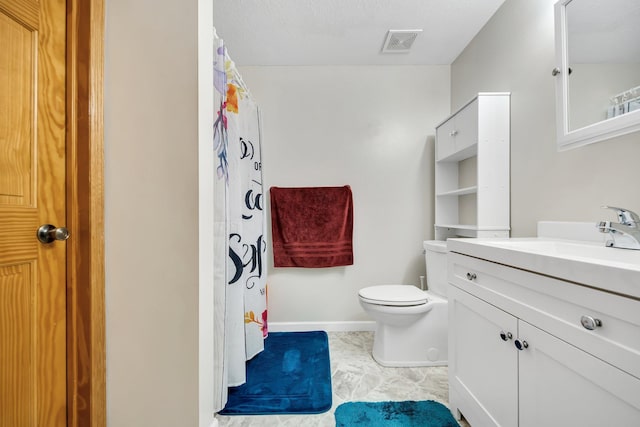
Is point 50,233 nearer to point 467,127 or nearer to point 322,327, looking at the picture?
point 322,327

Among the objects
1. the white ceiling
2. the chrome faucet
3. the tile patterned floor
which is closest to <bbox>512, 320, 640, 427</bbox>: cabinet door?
the chrome faucet

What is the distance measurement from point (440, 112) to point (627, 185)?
1503 mm

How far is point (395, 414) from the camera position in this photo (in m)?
1.31

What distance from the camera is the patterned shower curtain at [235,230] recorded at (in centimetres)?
127

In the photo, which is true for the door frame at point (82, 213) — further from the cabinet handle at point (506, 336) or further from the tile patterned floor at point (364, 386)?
the cabinet handle at point (506, 336)

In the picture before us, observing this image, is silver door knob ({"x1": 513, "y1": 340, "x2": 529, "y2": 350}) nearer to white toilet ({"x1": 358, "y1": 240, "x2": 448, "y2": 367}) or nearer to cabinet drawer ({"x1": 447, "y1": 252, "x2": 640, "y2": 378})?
cabinet drawer ({"x1": 447, "y1": 252, "x2": 640, "y2": 378})

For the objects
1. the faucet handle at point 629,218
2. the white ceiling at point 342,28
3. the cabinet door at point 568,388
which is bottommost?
the cabinet door at point 568,388

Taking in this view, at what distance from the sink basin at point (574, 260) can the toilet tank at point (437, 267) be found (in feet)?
2.19

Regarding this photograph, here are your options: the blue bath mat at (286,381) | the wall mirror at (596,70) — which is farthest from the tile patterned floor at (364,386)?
the wall mirror at (596,70)

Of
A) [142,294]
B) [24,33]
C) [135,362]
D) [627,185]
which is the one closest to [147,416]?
[135,362]

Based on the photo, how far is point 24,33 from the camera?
2.62ft

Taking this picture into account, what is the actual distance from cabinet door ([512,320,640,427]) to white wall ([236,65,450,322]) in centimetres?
149

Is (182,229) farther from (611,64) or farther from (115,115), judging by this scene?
(611,64)

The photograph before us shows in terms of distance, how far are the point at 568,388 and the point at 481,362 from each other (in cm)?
37
